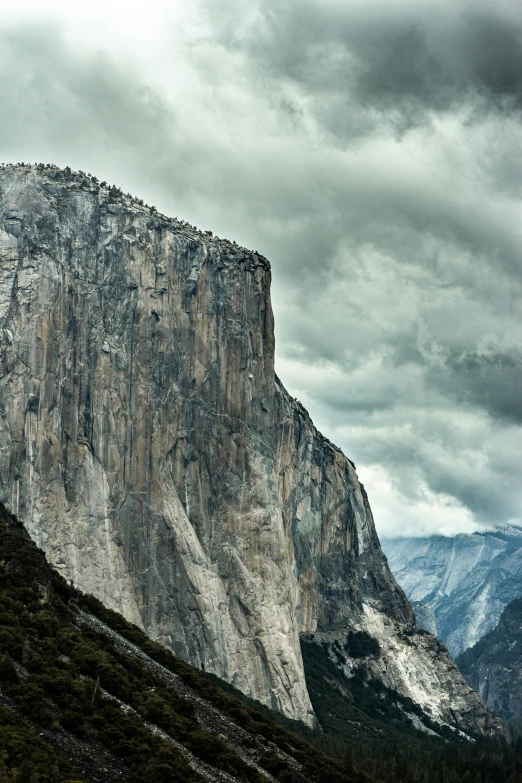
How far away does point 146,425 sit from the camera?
180 m

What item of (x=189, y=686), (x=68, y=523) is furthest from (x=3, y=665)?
(x=68, y=523)

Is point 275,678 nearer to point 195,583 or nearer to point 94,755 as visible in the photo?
point 195,583

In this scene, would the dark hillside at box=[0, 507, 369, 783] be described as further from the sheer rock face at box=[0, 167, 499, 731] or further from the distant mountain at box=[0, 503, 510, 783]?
the sheer rock face at box=[0, 167, 499, 731]

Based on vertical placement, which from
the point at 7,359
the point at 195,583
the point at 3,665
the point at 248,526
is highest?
the point at 7,359

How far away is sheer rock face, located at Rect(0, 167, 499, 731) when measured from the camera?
16975 cm

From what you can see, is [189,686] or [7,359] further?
[7,359]

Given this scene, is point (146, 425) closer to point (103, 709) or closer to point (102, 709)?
point (103, 709)

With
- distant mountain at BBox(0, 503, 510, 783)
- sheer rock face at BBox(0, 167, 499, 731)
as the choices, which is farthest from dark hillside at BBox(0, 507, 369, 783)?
sheer rock face at BBox(0, 167, 499, 731)

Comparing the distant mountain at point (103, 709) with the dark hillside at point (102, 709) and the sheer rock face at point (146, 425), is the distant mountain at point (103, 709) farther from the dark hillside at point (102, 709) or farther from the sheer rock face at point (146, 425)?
the sheer rock face at point (146, 425)

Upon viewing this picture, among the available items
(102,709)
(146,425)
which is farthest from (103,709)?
(146,425)

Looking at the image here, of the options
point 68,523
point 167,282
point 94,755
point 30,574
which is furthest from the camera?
point 167,282

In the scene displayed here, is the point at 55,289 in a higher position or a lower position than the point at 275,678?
higher

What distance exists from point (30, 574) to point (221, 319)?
95720 mm

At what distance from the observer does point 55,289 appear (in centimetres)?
17900
